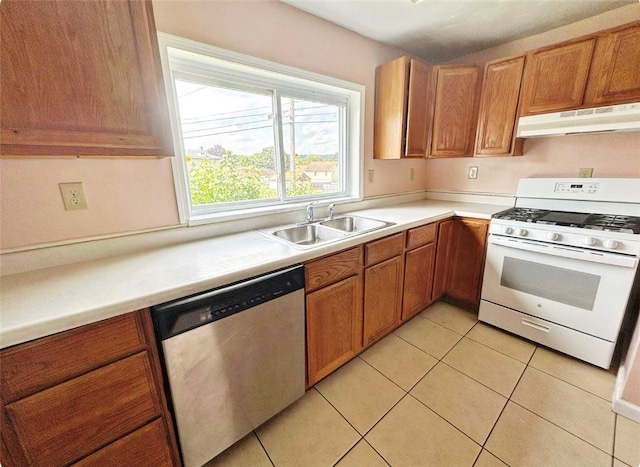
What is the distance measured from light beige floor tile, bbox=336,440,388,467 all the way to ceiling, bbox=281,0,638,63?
249cm

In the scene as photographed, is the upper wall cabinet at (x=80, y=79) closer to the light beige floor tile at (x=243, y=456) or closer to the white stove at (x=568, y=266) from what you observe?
the light beige floor tile at (x=243, y=456)

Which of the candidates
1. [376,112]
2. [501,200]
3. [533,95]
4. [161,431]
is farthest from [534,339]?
[161,431]

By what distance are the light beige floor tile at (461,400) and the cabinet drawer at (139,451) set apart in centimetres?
126

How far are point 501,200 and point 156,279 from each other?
2789 mm

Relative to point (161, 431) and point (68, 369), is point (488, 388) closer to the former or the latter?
point (161, 431)

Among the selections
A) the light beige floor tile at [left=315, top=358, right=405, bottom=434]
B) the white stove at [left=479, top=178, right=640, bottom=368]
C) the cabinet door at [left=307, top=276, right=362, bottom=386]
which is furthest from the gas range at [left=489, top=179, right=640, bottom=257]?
the light beige floor tile at [left=315, top=358, right=405, bottom=434]

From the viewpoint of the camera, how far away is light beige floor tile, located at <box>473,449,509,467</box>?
113 centimetres

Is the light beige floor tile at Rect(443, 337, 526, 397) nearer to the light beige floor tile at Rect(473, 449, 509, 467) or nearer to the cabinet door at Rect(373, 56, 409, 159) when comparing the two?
the light beige floor tile at Rect(473, 449, 509, 467)

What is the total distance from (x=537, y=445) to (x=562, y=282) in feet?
3.23

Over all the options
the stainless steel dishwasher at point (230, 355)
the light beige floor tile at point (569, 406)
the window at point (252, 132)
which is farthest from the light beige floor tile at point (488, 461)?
the window at point (252, 132)

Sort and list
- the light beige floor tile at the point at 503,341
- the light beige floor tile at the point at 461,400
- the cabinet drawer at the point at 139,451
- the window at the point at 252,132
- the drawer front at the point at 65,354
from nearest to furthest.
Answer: the drawer front at the point at 65,354, the cabinet drawer at the point at 139,451, the light beige floor tile at the point at 461,400, the window at the point at 252,132, the light beige floor tile at the point at 503,341

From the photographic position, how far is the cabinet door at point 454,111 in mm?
2164

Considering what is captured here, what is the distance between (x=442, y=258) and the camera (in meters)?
2.25

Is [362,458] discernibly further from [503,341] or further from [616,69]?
[616,69]
